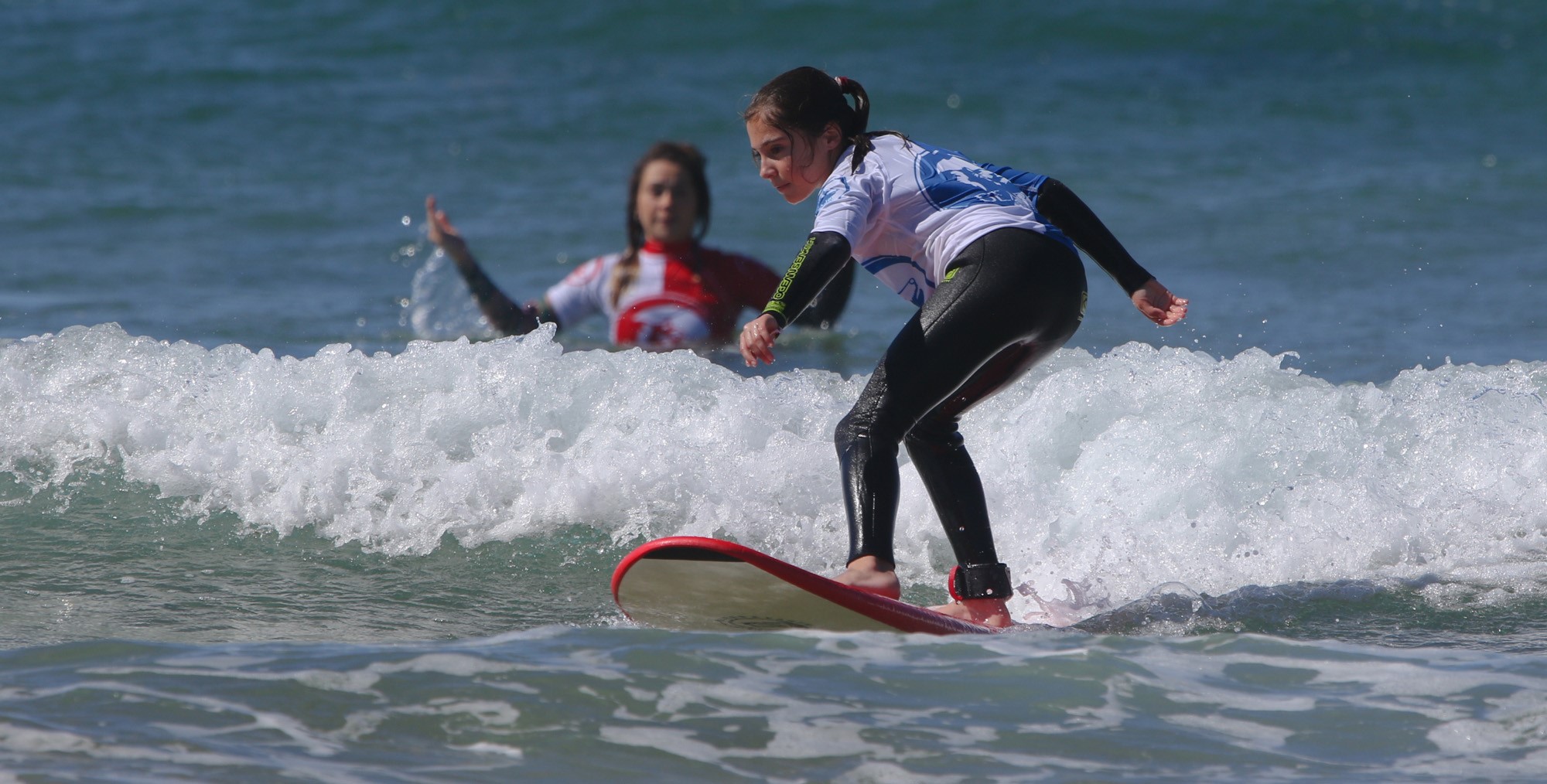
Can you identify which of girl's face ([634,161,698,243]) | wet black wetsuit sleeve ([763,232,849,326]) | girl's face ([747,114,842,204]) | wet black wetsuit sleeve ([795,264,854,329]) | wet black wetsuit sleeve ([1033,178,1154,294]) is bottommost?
wet black wetsuit sleeve ([763,232,849,326])

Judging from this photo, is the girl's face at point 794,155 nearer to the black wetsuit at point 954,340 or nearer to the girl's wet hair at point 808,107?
the girl's wet hair at point 808,107

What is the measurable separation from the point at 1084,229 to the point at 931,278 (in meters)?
0.41

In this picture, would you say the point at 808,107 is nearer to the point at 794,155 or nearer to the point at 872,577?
the point at 794,155

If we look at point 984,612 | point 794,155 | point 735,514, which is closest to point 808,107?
point 794,155

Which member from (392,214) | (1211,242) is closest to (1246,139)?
(1211,242)

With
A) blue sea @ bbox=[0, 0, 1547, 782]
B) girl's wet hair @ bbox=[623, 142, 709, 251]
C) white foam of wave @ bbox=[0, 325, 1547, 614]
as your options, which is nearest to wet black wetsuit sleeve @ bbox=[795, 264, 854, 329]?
blue sea @ bbox=[0, 0, 1547, 782]

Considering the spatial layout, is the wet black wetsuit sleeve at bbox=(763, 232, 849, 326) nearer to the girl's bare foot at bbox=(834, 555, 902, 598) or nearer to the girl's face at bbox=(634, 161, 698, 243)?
the girl's bare foot at bbox=(834, 555, 902, 598)

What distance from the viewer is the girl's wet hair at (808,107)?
3.68m

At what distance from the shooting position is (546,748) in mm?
2994

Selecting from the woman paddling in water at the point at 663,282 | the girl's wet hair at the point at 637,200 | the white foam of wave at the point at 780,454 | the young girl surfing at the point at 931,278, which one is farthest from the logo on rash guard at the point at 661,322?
the young girl surfing at the point at 931,278

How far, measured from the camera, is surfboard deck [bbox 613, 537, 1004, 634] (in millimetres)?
3477

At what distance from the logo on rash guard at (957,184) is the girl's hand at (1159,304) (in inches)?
14.4

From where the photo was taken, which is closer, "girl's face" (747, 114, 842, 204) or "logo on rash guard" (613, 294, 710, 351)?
"girl's face" (747, 114, 842, 204)

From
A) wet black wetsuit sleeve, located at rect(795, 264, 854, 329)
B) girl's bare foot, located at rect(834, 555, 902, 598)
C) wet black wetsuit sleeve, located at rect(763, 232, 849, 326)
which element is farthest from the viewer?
wet black wetsuit sleeve, located at rect(795, 264, 854, 329)
